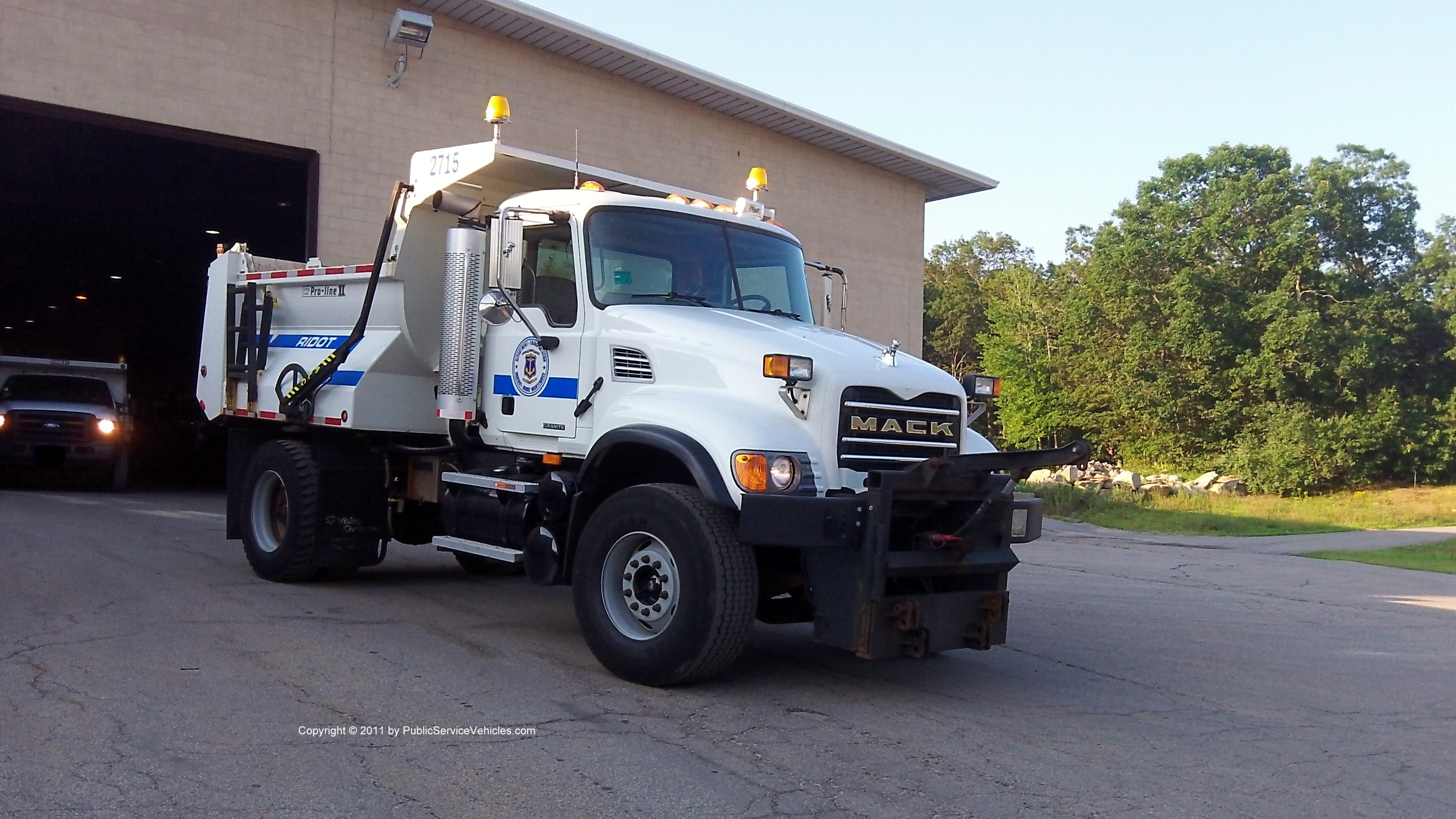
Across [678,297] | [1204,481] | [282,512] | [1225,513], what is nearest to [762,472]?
[678,297]

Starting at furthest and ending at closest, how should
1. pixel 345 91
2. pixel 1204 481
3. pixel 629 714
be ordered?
1. pixel 1204 481
2. pixel 345 91
3. pixel 629 714

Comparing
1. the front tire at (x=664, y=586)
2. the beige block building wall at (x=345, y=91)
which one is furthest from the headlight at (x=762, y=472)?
the beige block building wall at (x=345, y=91)

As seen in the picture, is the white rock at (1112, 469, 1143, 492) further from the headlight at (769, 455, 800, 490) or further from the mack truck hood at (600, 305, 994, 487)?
the headlight at (769, 455, 800, 490)

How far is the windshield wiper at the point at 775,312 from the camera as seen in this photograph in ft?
26.4

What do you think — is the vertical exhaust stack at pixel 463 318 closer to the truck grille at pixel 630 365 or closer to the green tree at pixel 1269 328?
the truck grille at pixel 630 365

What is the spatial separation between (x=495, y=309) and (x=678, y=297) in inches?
52.6

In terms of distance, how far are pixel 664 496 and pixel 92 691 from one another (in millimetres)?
3064

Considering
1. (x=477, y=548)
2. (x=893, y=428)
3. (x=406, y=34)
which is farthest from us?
(x=406, y=34)

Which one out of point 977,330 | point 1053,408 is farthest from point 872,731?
point 977,330

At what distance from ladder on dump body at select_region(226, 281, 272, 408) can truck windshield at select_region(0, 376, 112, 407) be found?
34.5 ft

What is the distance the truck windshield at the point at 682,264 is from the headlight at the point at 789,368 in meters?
1.38

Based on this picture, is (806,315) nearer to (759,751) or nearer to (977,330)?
(759,751)

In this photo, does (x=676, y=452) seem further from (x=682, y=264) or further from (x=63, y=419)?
(x=63, y=419)

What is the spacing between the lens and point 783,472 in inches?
251
